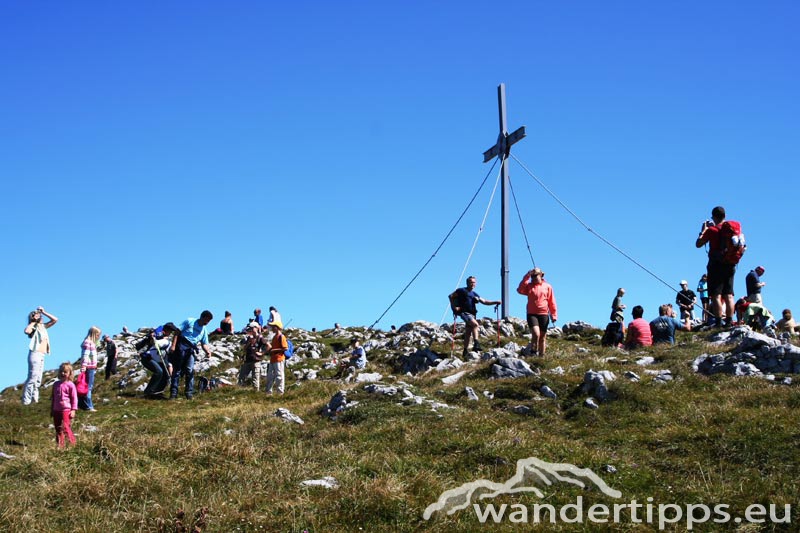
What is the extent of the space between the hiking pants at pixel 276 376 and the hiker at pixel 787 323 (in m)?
15.6

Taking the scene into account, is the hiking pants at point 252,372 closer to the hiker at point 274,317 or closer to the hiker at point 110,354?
the hiker at point 274,317

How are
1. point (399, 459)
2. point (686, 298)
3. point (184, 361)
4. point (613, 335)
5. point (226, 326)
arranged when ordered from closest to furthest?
point (399, 459)
point (184, 361)
point (613, 335)
point (686, 298)
point (226, 326)

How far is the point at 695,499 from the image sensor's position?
27.2 ft

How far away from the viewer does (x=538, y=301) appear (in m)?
19.0

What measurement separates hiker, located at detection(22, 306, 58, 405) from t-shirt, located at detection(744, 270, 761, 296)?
22337mm

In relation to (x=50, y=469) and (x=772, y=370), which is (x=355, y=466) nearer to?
(x=50, y=469)

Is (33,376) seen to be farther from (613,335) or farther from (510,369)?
(613,335)

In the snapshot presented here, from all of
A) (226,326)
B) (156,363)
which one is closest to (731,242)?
(156,363)

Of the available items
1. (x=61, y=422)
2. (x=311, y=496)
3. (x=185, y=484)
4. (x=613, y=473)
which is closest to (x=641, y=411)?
(x=613, y=473)

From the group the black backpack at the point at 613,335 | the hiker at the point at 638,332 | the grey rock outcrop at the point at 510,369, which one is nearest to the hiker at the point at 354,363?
the grey rock outcrop at the point at 510,369

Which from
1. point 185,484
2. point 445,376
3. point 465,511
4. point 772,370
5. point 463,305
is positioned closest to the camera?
Answer: point 465,511

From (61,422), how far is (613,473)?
991 cm

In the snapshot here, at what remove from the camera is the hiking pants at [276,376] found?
19.8m

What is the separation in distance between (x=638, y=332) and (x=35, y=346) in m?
16.7
